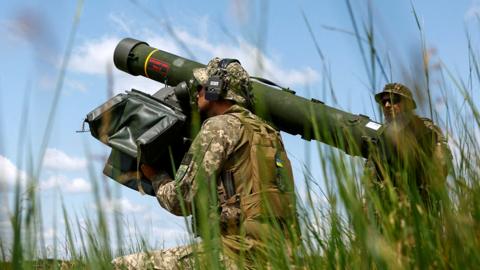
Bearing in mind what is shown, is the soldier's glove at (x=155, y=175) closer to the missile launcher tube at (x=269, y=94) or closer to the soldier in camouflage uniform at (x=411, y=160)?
the missile launcher tube at (x=269, y=94)

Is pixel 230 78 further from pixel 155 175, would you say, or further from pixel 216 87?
pixel 155 175

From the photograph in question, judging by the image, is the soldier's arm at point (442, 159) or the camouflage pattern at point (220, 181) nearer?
the soldier's arm at point (442, 159)

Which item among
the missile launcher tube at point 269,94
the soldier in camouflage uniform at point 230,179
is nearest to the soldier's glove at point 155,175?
the soldier in camouflage uniform at point 230,179

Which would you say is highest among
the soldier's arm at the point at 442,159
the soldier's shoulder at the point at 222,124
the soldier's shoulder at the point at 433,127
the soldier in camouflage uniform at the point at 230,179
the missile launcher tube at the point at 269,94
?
the missile launcher tube at the point at 269,94

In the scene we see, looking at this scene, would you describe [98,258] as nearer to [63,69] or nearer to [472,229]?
[63,69]

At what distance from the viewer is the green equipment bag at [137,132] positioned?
432 cm

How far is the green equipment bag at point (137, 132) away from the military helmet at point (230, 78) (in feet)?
1.03

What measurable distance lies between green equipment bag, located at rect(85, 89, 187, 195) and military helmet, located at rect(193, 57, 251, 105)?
0.31 m

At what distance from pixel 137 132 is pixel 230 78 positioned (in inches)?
27.6

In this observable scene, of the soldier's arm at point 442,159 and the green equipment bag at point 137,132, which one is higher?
the green equipment bag at point 137,132

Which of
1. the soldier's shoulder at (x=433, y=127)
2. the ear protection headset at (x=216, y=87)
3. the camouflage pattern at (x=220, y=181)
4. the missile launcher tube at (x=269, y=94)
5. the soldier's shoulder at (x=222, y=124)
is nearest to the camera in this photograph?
the soldier's shoulder at (x=433, y=127)

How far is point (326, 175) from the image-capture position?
188cm

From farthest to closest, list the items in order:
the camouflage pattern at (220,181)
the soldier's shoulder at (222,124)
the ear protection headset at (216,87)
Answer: the ear protection headset at (216,87) → the soldier's shoulder at (222,124) → the camouflage pattern at (220,181)

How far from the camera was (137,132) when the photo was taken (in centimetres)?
447
